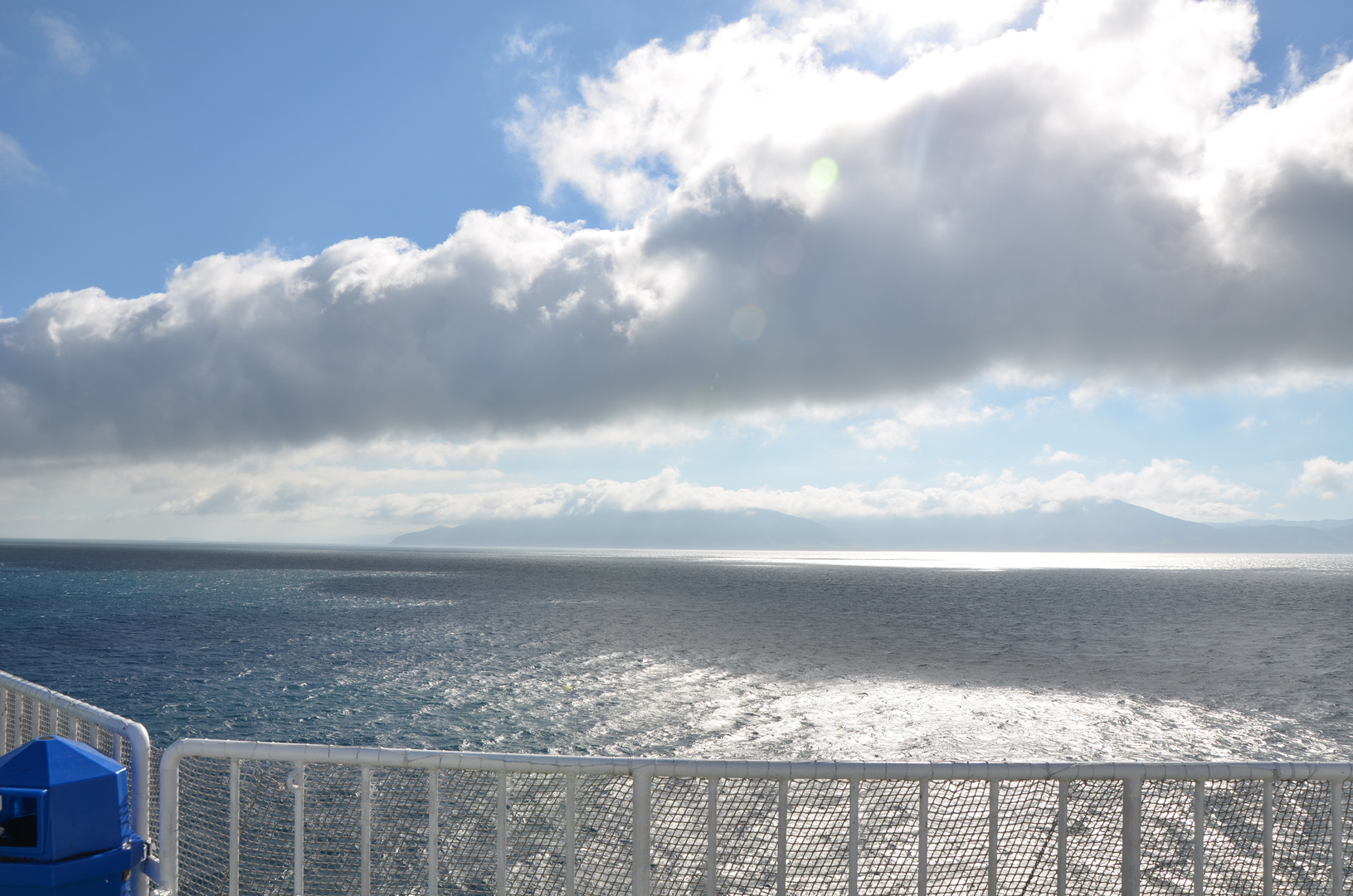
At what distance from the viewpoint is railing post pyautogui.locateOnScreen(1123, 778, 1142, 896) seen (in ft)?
11.7

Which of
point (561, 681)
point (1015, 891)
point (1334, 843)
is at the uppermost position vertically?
point (1334, 843)

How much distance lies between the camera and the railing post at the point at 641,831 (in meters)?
3.44

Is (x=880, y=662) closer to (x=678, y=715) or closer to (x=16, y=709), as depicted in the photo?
(x=678, y=715)

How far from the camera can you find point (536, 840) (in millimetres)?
11773

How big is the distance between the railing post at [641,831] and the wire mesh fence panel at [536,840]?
611cm

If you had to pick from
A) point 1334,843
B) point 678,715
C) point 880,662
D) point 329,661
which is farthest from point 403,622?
point 1334,843

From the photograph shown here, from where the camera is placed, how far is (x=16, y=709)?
5.25m

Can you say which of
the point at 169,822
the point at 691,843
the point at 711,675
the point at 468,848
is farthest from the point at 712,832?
the point at 711,675

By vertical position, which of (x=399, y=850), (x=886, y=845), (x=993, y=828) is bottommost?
(x=399, y=850)

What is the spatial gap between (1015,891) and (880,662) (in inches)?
1206

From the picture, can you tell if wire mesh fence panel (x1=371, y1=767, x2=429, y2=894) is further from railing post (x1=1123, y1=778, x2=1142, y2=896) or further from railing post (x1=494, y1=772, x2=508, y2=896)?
railing post (x1=1123, y1=778, x2=1142, y2=896)

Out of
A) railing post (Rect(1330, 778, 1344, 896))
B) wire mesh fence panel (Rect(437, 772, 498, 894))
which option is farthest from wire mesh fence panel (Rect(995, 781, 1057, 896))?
wire mesh fence panel (Rect(437, 772, 498, 894))

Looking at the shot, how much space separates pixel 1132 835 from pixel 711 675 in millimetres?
29491

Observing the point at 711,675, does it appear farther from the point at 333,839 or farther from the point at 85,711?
the point at 85,711
